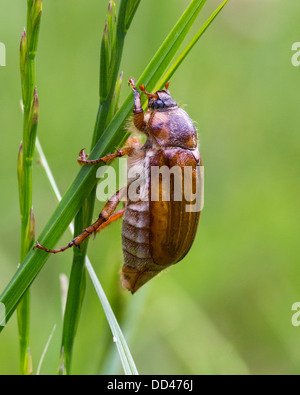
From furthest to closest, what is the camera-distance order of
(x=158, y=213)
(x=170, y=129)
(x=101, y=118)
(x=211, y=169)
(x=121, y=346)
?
(x=211, y=169) → (x=170, y=129) → (x=158, y=213) → (x=101, y=118) → (x=121, y=346)

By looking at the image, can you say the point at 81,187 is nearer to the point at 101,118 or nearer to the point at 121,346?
the point at 101,118

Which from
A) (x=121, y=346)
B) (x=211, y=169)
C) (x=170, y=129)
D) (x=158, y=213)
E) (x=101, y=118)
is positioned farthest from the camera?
(x=211, y=169)

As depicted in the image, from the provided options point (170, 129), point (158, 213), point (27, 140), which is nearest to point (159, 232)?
point (158, 213)

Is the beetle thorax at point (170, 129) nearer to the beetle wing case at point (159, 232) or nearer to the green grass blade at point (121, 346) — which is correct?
the beetle wing case at point (159, 232)

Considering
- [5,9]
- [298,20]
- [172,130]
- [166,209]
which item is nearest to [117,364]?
[166,209]

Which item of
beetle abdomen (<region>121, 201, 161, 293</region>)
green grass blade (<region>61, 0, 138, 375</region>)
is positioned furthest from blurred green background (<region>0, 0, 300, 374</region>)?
green grass blade (<region>61, 0, 138, 375</region>)
